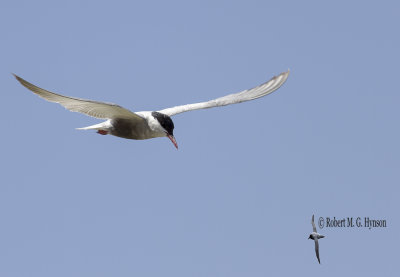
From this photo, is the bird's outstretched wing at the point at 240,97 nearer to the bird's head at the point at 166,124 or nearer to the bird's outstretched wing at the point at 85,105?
the bird's head at the point at 166,124

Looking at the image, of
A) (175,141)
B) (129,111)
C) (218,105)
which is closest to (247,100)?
(218,105)

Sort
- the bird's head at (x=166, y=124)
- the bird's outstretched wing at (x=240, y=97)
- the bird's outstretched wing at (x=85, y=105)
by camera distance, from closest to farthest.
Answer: the bird's outstretched wing at (x=85, y=105) → the bird's head at (x=166, y=124) → the bird's outstretched wing at (x=240, y=97)

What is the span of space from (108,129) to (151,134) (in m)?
0.77

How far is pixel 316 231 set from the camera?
13.1 metres

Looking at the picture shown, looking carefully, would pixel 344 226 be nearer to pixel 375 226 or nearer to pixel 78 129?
pixel 375 226

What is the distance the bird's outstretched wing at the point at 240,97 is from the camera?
1323 cm

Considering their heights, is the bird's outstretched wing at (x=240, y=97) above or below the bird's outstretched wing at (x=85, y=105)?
above

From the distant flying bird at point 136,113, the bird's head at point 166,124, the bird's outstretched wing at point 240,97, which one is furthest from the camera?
the bird's outstretched wing at point 240,97

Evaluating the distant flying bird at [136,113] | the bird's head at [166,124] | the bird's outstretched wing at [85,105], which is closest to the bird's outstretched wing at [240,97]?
the distant flying bird at [136,113]

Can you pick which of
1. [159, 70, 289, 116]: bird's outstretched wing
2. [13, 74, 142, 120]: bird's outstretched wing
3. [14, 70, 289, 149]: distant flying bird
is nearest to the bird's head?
[14, 70, 289, 149]: distant flying bird

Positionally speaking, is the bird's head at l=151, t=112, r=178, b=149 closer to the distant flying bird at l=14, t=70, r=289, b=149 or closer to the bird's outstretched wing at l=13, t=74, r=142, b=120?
the distant flying bird at l=14, t=70, r=289, b=149

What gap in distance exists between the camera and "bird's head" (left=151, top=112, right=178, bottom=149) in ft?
37.9

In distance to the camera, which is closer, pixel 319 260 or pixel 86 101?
pixel 86 101

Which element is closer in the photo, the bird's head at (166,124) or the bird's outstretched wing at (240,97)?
the bird's head at (166,124)
